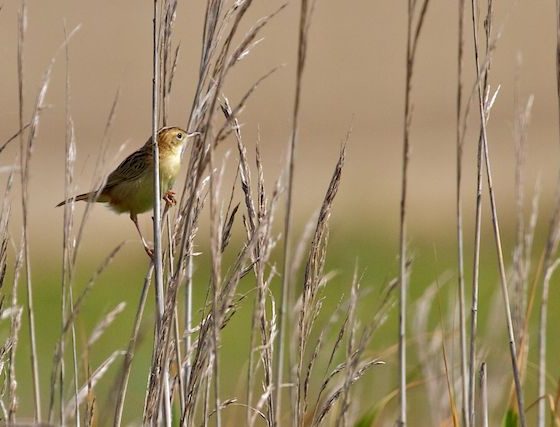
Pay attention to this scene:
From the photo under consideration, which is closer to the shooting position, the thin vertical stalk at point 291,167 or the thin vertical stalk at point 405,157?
the thin vertical stalk at point 291,167

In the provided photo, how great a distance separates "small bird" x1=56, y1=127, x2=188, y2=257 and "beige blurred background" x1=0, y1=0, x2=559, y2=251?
13.0m

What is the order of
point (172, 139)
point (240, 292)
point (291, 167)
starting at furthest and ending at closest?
1. point (240, 292)
2. point (172, 139)
3. point (291, 167)

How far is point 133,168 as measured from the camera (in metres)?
4.24

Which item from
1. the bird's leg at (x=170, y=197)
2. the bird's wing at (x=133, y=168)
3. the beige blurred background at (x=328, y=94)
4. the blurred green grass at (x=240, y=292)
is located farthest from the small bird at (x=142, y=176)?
the beige blurred background at (x=328, y=94)

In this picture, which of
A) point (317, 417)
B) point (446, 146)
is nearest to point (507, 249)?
point (446, 146)

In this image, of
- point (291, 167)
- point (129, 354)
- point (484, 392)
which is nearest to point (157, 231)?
point (129, 354)

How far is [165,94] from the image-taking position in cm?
271

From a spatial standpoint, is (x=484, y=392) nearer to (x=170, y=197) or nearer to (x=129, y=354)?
(x=129, y=354)

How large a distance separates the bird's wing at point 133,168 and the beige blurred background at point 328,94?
42.7ft

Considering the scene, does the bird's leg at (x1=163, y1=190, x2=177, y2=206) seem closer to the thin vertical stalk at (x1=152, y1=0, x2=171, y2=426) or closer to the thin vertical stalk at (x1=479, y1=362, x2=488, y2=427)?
the thin vertical stalk at (x1=152, y1=0, x2=171, y2=426)

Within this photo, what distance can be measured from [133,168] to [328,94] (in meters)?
23.4

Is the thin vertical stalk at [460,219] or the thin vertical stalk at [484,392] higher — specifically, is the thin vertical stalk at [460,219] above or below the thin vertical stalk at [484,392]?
above

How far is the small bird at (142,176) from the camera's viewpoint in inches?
158

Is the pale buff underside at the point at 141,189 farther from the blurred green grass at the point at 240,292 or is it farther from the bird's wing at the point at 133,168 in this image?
the blurred green grass at the point at 240,292
